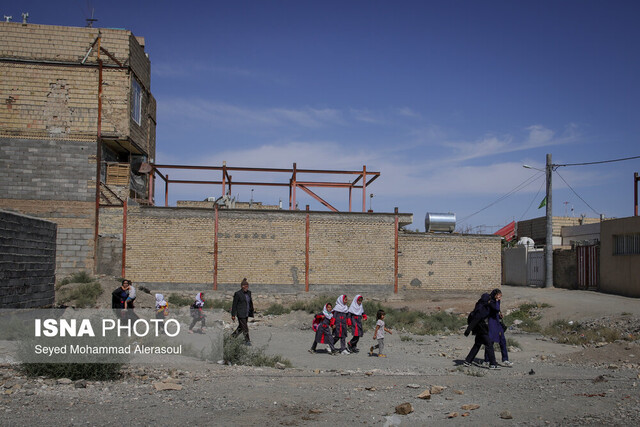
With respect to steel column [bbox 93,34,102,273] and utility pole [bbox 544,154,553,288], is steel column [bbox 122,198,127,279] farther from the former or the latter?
utility pole [bbox 544,154,553,288]

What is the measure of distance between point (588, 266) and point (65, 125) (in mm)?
26037

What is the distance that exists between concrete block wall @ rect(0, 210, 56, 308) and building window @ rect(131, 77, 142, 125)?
10.5 meters

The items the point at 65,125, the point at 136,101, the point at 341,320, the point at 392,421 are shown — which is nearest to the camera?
the point at 392,421

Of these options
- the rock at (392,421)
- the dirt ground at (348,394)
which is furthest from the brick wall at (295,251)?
the rock at (392,421)

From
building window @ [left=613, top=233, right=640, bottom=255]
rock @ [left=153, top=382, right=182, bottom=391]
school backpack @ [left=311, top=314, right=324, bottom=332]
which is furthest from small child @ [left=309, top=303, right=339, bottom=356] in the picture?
building window @ [left=613, top=233, right=640, bottom=255]

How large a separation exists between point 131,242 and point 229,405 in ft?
57.3

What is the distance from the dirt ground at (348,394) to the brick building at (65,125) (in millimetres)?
15015

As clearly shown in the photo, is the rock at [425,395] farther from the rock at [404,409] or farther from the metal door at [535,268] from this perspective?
the metal door at [535,268]

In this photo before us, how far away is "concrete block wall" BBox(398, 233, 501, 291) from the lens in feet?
83.4

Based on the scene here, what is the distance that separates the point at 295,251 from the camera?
80.1ft

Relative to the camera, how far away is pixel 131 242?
2334 cm

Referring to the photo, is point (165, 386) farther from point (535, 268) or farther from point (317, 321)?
point (535, 268)

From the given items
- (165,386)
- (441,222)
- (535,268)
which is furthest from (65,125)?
(535,268)

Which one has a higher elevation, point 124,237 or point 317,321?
point 124,237
